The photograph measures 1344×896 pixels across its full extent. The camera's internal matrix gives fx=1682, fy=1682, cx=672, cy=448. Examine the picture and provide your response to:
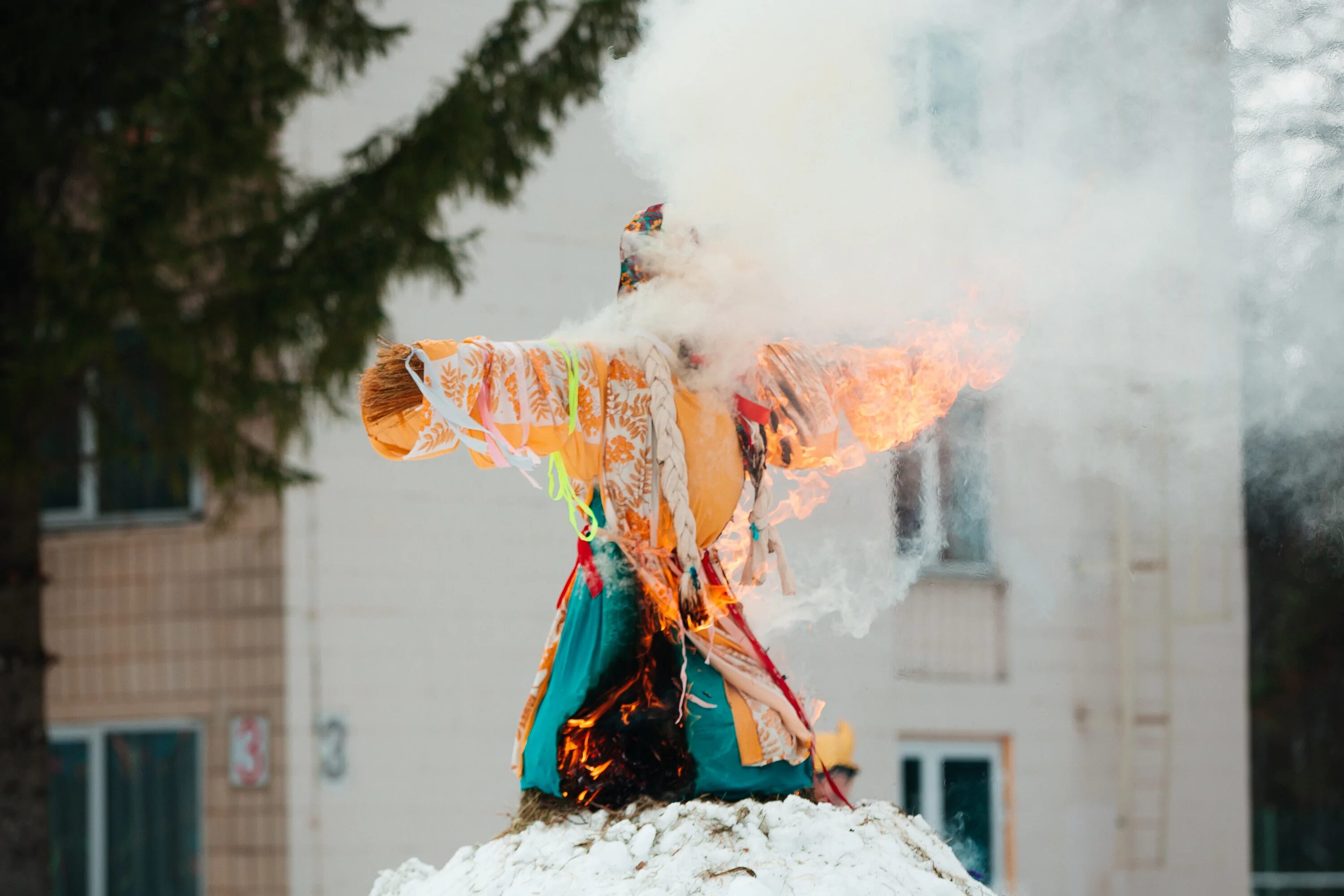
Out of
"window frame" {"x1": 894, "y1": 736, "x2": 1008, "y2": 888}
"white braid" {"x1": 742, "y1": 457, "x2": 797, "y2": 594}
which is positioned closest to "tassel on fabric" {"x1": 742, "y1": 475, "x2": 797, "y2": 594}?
"white braid" {"x1": 742, "y1": 457, "x2": 797, "y2": 594}

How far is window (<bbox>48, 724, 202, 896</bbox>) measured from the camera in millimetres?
9461

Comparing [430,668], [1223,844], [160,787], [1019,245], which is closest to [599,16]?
[430,668]

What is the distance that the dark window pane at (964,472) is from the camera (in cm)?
669

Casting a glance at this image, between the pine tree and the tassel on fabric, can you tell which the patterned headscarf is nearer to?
the tassel on fabric

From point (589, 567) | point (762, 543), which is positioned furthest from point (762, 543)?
point (589, 567)

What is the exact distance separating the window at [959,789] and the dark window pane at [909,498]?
5195mm

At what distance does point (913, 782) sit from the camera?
396 inches

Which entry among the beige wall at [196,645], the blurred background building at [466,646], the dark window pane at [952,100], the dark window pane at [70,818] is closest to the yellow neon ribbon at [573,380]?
the dark window pane at [952,100]

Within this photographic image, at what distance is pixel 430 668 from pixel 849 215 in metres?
5.83

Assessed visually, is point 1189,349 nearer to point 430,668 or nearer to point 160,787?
point 430,668

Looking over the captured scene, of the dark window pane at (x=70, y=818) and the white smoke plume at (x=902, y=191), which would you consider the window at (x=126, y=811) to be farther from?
the white smoke plume at (x=902, y=191)

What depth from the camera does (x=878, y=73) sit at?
3.94 m

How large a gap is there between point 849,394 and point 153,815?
22.3 ft

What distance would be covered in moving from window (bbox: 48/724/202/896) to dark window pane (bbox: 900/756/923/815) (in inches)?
160
